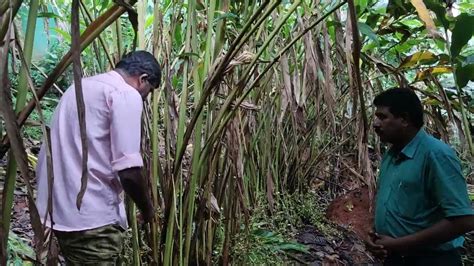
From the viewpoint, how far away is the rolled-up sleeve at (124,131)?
169cm

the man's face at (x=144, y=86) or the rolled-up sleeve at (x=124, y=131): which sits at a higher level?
the man's face at (x=144, y=86)

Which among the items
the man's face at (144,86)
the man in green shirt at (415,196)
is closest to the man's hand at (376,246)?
the man in green shirt at (415,196)

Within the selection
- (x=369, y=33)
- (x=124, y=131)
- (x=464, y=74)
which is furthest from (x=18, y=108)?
(x=464, y=74)

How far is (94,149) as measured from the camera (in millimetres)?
1735

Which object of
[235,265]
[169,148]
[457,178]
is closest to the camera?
[457,178]

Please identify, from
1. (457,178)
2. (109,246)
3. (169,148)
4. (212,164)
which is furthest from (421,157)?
(109,246)

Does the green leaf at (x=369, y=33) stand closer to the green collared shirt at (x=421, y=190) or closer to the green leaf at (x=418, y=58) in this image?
the green collared shirt at (x=421, y=190)

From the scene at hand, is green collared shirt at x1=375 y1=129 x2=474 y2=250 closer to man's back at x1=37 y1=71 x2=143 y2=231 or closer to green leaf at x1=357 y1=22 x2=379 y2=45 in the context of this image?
green leaf at x1=357 y1=22 x2=379 y2=45

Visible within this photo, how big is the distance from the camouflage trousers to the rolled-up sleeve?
0.24m

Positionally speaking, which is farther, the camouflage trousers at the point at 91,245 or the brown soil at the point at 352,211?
the brown soil at the point at 352,211

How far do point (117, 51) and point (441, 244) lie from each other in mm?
1321

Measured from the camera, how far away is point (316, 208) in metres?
3.79

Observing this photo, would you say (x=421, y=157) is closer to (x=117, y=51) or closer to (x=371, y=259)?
(x=117, y=51)

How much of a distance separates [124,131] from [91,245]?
1.34 feet
